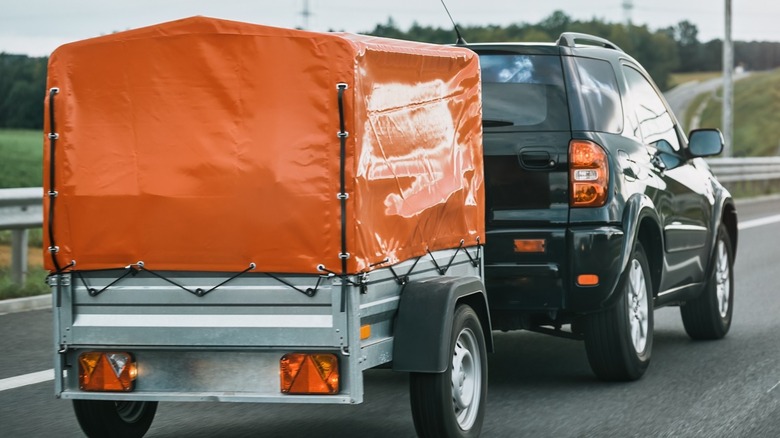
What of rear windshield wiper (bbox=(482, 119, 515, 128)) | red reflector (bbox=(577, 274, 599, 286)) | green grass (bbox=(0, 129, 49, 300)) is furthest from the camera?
green grass (bbox=(0, 129, 49, 300))

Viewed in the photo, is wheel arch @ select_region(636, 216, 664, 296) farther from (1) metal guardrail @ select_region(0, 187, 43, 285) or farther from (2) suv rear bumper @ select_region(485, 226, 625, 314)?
(1) metal guardrail @ select_region(0, 187, 43, 285)

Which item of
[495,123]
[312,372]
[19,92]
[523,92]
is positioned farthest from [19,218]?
[19,92]

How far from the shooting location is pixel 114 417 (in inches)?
259

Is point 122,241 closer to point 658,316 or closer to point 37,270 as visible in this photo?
point 658,316

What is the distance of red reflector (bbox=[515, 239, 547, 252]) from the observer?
318 inches

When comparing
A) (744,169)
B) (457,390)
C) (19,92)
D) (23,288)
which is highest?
(19,92)

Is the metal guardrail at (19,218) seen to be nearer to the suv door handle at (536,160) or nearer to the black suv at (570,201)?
the black suv at (570,201)

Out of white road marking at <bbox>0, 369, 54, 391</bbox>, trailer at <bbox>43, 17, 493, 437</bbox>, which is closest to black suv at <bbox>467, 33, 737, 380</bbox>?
trailer at <bbox>43, 17, 493, 437</bbox>

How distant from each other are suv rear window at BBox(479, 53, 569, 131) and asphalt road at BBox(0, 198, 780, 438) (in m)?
1.50

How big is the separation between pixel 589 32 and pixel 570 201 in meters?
102

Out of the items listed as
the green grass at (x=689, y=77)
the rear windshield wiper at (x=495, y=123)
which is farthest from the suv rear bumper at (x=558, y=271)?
the green grass at (x=689, y=77)

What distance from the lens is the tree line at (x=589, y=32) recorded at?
28.6 meters

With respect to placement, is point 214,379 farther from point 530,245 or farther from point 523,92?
point 523,92

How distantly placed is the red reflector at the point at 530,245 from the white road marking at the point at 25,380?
9.14ft
